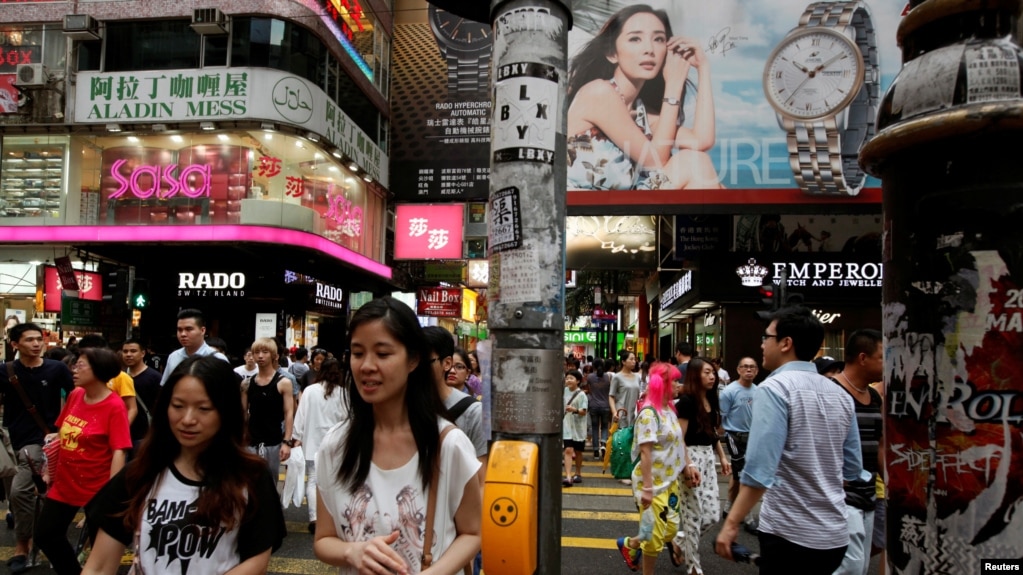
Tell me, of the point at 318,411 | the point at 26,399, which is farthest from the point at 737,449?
the point at 26,399

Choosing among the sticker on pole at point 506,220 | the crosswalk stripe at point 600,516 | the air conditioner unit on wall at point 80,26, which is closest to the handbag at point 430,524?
the sticker on pole at point 506,220

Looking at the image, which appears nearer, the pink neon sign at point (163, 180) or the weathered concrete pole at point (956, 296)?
the weathered concrete pole at point (956, 296)

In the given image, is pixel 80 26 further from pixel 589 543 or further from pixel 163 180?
pixel 589 543

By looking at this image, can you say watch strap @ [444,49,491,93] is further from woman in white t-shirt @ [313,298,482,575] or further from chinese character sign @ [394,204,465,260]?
woman in white t-shirt @ [313,298,482,575]

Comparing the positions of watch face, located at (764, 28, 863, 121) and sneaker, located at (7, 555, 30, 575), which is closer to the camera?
sneaker, located at (7, 555, 30, 575)

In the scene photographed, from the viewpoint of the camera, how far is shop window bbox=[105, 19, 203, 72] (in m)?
18.9

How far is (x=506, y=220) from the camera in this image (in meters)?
2.89

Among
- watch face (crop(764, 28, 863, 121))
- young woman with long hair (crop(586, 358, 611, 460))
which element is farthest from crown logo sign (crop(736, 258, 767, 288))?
young woman with long hair (crop(586, 358, 611, 460))

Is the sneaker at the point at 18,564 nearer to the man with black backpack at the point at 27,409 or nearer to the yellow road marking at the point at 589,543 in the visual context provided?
the man with black backpack at the point at 27,409

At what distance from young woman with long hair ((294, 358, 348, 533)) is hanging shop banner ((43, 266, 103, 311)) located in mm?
14302

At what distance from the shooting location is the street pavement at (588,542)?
19.6ft

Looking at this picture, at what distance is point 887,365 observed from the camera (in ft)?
6.34

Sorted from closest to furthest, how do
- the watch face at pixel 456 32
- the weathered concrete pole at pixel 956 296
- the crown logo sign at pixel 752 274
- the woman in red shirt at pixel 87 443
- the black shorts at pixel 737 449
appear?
the weathered concrete pole at pixel 956 296 → the woman in red shirt at pixel 87 443 → the black shorts at pixel 737 449 → the watch face at pixel 456 32 → the crown logo sign at pixel 752 274

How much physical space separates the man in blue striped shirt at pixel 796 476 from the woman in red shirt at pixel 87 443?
4.05 metres
